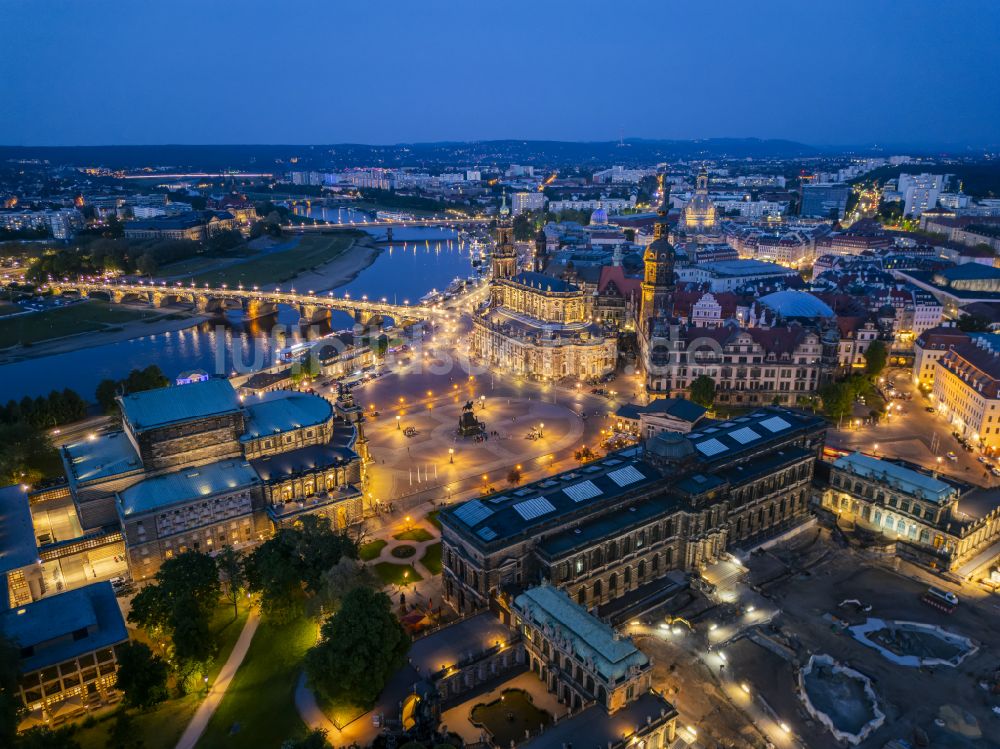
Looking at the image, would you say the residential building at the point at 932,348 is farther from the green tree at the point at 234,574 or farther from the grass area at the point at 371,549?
the green tree at the point at 234,574

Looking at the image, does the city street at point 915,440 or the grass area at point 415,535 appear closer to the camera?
the grass area at point 415,535

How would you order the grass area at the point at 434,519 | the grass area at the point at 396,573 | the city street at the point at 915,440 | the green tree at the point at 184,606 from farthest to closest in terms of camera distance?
the city street at the point at 915,440 < the grass area at the point at 434,519 < the grass area at the point at 396,573 < the green tree at the point at 184,606

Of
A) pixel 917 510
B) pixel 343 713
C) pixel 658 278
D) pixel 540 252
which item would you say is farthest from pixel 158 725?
pixel 540 252

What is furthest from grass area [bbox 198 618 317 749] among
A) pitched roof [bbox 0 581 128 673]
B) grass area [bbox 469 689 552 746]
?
grass area [bbox 469 689 552 746]

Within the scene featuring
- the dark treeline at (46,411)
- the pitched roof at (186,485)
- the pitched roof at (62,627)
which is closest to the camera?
the pitched roof at (62,627)

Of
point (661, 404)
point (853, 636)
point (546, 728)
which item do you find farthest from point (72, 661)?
point (661, 404)

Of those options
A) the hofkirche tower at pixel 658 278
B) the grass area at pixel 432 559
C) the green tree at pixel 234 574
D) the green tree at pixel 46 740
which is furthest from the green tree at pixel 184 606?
A: the hofkirche tower at pixel 658 278

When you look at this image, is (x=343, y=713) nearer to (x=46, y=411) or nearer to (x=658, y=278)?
(x=46, y=411)
